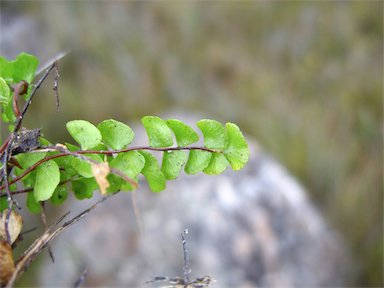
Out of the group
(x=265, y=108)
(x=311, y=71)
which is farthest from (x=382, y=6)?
A: (x=265, y=108)

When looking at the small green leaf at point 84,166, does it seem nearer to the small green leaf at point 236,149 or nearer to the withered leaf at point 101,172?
the withered leaf at point 101,172

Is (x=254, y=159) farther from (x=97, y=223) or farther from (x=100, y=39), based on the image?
(x=100, y=39)

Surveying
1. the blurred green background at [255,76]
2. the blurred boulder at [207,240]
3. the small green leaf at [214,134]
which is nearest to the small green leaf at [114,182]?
the small green leaf at [214,134]

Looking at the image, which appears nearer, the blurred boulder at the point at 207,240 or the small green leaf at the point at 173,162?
the small green leaf at the point at 173,162

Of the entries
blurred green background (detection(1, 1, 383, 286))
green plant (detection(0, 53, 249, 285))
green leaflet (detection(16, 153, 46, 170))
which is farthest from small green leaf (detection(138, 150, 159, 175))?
blurred green background (detection(1, 1, 383, 286))

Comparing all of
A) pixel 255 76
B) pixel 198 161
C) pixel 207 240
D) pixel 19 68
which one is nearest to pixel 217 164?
pixel 198 161

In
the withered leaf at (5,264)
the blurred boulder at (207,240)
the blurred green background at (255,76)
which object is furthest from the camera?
the blurred green background at (255,76)
